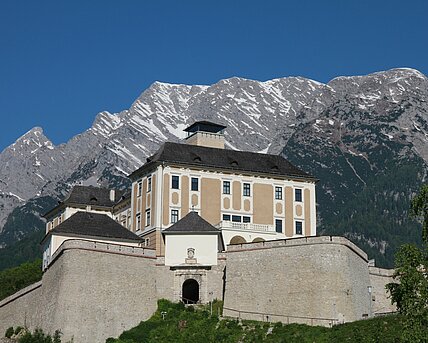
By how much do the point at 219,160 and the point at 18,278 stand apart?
24120 mm

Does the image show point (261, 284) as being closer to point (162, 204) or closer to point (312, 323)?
point (312, 323)

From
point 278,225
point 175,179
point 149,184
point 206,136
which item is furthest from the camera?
point 206,136

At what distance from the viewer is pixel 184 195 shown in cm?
8312

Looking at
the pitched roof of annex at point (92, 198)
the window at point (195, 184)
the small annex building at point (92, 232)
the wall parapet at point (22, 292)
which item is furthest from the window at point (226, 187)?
the wall parapet at point (22, 292)

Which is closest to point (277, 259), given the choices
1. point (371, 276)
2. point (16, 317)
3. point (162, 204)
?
point (371, 276)

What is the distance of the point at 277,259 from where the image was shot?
69.1 m

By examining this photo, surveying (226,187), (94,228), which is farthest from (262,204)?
(94,228)

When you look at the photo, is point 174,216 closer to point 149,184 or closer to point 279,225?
point 149,184

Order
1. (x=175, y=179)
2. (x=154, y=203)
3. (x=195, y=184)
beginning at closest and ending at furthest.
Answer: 1. (x=154, y=203)
2. (x=175, y=179)
3. (x=195, y=184)

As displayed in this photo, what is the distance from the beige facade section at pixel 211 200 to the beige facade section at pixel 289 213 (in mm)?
6745

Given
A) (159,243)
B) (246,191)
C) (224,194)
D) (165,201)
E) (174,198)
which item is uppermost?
(246,191)

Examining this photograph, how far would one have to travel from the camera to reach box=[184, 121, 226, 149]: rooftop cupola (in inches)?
3792

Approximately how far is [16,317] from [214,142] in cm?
3066

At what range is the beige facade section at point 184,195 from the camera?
8275 centimetres
